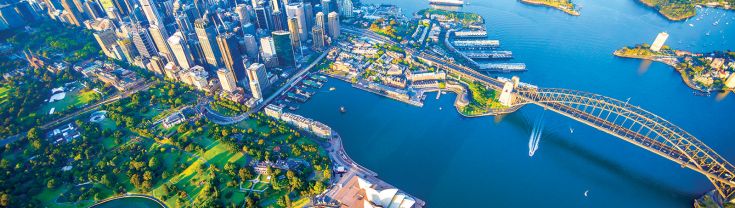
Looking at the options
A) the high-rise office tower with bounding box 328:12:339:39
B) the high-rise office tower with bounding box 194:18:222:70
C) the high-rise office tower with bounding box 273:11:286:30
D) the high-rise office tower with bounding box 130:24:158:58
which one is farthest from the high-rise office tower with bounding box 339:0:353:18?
the high-rise office tower with bounding box 130:24:158:58

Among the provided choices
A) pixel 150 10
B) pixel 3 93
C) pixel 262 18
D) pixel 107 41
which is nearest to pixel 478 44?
pixel 262 18

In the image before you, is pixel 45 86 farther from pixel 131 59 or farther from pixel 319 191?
pixel 319 191

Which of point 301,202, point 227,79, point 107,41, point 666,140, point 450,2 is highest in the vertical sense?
point 107,41

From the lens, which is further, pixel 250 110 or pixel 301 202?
pixel 250 110

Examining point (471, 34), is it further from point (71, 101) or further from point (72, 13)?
point (72, 13)

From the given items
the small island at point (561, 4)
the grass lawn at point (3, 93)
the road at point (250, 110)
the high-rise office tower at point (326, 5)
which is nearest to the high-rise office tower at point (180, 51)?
the road at point (250, 110)

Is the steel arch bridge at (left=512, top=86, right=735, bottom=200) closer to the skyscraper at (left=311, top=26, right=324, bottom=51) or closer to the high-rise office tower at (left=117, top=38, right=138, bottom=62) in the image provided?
the skyscraper at (left=311, top=26, right=324, bottom=51)
